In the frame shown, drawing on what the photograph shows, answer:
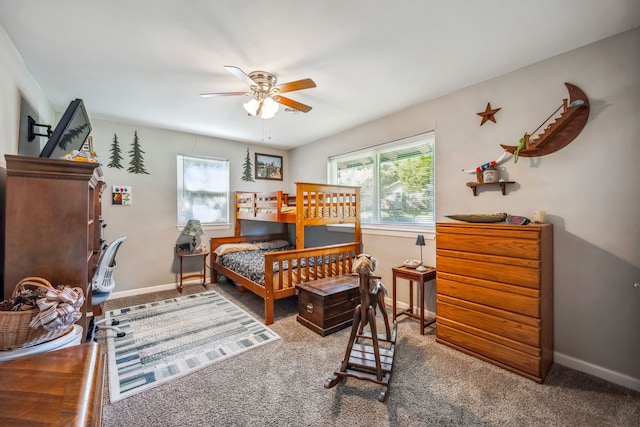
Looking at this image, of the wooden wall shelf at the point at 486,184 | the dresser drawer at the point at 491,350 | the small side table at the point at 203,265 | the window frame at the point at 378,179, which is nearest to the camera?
the dresser drawer at the point at 491,350

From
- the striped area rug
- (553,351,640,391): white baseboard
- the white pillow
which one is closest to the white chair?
the striped area rug

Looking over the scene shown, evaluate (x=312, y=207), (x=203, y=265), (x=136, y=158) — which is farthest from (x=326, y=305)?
(x=136, y=158)

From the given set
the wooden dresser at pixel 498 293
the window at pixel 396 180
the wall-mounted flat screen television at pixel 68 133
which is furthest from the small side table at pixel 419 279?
the wall-mounted flat screen television at pixel 68 133

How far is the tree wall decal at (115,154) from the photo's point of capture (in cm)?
370

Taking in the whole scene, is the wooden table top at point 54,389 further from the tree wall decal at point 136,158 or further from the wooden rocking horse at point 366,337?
the tree wall decal at point 136,158

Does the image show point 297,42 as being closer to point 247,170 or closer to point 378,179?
point 378,179

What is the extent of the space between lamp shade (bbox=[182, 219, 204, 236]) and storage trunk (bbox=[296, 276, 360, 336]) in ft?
6.54

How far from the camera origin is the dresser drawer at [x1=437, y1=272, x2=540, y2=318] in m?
1.98

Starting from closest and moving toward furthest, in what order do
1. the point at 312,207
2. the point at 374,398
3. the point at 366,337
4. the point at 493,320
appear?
the point at 374,398
the point at 366,337
the point at 493,320
the point at 312,207

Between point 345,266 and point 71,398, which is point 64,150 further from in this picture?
point 345,266

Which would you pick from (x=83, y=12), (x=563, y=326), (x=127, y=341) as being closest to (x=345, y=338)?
(x=563, y=326)

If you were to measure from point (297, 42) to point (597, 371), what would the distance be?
3.28 metres

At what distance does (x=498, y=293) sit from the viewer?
2.13m

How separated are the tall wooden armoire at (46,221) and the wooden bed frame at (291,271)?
1576 mm
